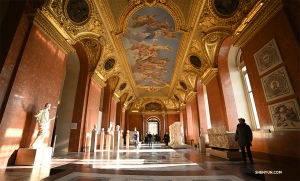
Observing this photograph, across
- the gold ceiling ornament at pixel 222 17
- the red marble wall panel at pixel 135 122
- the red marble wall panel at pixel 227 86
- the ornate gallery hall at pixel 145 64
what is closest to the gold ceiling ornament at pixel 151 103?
the red marble wall panel at pixel 135 122

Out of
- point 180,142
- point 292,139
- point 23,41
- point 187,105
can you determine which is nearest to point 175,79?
point 187,105

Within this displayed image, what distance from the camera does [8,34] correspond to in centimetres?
463

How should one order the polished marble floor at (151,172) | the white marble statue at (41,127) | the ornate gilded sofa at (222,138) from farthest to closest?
the ornate gilded sofa at (222,138), the white marble statue at (41,127), the polished marble floor at (151,172)

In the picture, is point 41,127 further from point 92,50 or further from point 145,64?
point 145,64

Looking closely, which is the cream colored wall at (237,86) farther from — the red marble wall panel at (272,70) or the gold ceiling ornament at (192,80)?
the gold ceiling ornament at (192,80)

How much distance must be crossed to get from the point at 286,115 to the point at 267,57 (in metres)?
2.05

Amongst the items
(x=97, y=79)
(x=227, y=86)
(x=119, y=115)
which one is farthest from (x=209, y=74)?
(x=119, y=115)

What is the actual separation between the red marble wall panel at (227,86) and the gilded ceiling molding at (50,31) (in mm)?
8410

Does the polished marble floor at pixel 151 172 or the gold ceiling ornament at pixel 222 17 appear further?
the gold ceiling ornament at pixel 222 17

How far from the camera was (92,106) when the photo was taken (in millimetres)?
10055

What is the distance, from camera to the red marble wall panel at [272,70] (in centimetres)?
412

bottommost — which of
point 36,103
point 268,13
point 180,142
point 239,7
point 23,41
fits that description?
point 180,142

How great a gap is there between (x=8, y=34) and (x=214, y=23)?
8.56 meters

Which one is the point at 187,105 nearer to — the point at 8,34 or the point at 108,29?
the point at 108,29
